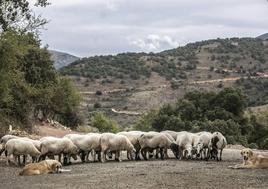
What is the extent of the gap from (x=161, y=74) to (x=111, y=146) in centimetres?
8436

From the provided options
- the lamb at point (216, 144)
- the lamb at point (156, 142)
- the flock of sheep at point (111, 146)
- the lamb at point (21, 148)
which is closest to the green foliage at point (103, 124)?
the flock of sheep at point (111, 146)

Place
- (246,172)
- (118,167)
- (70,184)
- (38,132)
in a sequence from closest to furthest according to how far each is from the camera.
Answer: (70,184) < (246,172) < (118,167) < (38,132)

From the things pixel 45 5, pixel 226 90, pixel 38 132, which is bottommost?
pixel 38 132

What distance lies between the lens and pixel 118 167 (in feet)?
74.5

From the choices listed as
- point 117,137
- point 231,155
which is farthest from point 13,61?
point 231,155

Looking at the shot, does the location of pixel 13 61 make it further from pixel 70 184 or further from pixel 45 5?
pixel 70 184

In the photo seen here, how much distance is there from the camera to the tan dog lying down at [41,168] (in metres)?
20.7

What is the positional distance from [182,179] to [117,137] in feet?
27.4

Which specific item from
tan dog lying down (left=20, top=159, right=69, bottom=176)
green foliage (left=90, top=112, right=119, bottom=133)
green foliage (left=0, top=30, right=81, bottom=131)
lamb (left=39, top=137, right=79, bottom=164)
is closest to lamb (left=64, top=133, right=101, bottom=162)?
lamb (left=39, top=137, right=79, bottom=164)

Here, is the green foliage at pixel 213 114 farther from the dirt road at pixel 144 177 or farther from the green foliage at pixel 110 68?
the green foliage at pixel 110 68

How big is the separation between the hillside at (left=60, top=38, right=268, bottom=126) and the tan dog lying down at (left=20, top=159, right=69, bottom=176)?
67431 mm

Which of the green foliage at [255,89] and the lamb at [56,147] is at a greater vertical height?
the green foliage at [255,89]

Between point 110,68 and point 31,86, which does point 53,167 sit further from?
point 110,68

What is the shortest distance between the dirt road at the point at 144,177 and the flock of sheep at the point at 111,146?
3.52ft
